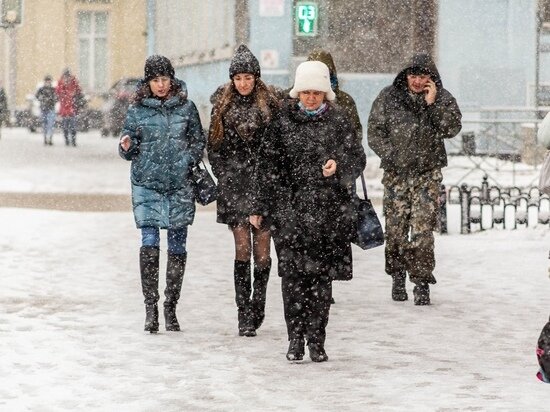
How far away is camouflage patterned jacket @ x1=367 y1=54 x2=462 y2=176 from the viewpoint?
472 inches

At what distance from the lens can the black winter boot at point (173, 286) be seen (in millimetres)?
10602

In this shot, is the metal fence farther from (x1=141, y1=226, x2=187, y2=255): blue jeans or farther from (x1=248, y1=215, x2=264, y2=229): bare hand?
(x1=248, y1=215, x2=264, y2=229): bare hand

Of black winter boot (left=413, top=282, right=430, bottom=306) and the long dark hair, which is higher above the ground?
the long dark hair

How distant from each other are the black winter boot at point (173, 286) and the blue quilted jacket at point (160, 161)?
0.28 m

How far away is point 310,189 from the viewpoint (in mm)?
9281

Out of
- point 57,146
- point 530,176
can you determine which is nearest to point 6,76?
point 57,146

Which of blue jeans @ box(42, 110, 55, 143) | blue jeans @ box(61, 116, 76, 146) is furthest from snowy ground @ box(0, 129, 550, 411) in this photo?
blue jeans @ box(61, 116, 76, 146)

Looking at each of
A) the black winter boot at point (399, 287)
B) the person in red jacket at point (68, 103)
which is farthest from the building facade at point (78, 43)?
the black winter boot at point (399, 287)

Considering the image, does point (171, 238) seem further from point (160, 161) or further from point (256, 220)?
point (256, 220)

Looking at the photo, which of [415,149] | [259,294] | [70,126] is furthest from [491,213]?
[70,126]

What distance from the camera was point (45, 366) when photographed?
30.3 feet

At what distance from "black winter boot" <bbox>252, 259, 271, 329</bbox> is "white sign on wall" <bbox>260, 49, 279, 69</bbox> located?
63.1 ft

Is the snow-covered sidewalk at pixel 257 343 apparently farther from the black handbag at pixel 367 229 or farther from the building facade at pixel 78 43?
the building facade at pixel 78 43

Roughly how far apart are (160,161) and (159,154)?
0.15 feet
